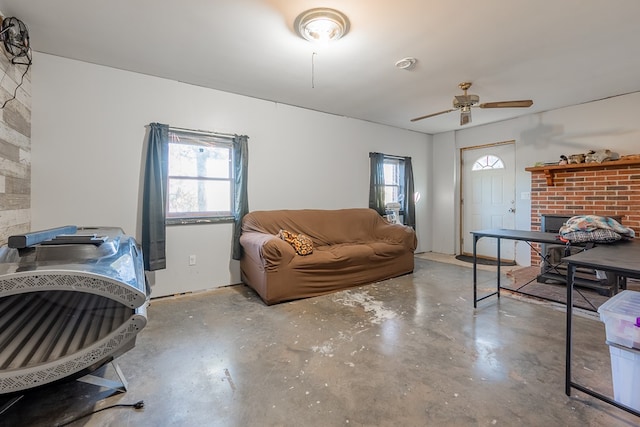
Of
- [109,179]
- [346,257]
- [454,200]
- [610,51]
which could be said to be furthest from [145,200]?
[454,200]

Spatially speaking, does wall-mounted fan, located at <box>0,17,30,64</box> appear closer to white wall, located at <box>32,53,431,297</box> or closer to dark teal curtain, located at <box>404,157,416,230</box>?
white wall, located at <box>32,53,431,297</box>

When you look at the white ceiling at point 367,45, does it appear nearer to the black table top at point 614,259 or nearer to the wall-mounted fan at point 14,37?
the wall-mounted fan at point 14,37

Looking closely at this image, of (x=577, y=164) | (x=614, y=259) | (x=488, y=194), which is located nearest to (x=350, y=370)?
(x=614, y=259)

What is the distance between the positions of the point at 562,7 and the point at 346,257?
2.74 metres

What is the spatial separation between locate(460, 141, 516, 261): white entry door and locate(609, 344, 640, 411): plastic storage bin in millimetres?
3798

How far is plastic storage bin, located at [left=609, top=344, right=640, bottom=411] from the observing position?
4.55 ft

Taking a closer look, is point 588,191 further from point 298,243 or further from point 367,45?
point 298,243

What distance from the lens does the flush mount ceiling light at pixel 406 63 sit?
274 centimetres

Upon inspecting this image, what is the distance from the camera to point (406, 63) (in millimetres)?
2805

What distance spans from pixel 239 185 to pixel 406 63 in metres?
2.28

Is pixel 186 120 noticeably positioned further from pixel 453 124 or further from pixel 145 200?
pixel 453 124

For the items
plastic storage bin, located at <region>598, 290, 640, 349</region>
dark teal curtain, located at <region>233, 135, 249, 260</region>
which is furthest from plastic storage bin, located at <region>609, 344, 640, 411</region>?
dark teal curtain, located at <region>233, 135, 249, 260</region>

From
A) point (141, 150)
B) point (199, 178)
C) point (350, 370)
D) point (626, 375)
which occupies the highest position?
point (141, 150)

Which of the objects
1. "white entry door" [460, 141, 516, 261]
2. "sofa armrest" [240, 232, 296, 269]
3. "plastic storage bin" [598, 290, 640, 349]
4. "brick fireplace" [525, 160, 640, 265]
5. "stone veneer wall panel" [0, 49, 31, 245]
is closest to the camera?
"plastic storage bin" [598, 290, 640, 349]
